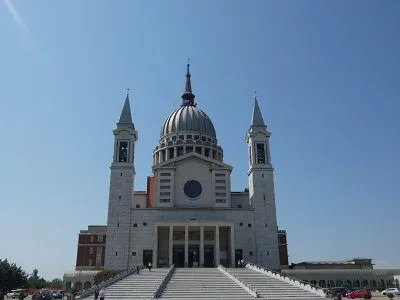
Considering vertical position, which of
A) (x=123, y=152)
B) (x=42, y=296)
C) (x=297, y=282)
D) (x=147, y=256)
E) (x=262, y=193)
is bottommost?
(x=42, y=296)

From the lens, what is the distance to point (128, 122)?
62.5 meters

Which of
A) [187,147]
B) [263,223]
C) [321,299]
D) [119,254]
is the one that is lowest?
[321,299]

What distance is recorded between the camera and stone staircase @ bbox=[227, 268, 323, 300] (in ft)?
110

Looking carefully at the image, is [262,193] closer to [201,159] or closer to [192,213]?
[201,159]

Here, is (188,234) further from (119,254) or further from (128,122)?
(128,122)

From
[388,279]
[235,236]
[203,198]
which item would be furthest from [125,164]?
[388,279]

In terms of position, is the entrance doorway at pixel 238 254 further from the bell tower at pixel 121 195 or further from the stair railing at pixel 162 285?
the bell tower at pixel 121 195

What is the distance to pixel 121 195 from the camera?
5691 centimetres

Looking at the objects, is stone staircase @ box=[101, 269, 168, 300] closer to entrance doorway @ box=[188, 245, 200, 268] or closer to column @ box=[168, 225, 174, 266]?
column @ box=[168, 225, 174, 266]

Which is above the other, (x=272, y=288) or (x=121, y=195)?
(x=121, y=195)

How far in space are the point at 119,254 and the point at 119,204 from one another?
21.8 ft

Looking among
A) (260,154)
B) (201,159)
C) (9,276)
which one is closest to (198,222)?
(201,159)

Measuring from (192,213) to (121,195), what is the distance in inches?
393

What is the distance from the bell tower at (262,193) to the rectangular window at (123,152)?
18341 mm
